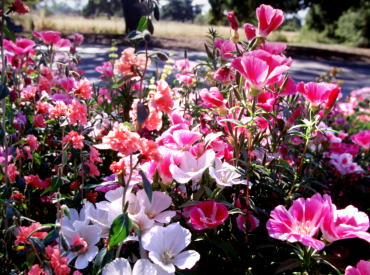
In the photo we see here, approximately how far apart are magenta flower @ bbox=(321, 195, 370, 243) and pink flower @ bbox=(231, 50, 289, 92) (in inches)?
16.3

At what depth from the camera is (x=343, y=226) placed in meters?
0.81

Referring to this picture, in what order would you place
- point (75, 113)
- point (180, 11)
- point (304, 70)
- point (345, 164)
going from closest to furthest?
point (75, 113)
point (345, 164)
point (304, 70)
point (180, 11)

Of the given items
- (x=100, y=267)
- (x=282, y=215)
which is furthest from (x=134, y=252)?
(x=282, y=215)

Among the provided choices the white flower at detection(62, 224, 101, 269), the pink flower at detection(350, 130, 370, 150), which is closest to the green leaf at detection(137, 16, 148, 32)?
the white flower at detection(62, 224, 101, 269)

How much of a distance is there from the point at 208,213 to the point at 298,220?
286 millimetres

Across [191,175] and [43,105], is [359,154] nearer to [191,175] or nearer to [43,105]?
[191,175]

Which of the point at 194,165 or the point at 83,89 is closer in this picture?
the point at 194,165

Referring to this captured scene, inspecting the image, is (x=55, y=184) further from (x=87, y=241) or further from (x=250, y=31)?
(x=250, y=31)

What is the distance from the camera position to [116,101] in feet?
5.50

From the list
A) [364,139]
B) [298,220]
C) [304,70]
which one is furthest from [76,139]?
[304,70]

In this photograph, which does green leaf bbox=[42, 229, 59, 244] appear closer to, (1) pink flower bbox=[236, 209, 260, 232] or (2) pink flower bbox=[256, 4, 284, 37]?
(1) pink flower bbox=[236, 209, 260, 232]

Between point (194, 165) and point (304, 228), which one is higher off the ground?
point (194, 165)

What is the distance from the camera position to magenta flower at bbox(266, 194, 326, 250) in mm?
858

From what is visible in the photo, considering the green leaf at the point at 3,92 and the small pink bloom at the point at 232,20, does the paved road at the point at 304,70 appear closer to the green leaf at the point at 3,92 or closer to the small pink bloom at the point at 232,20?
the small pink bloom at the point at 232,20
